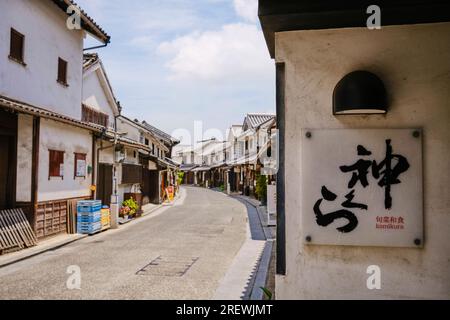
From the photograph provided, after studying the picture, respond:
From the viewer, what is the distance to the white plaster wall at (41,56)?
13.7 metres

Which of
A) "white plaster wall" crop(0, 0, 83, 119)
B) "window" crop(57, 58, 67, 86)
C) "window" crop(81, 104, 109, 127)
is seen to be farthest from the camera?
"window" crop(81, 104, 109, 127)

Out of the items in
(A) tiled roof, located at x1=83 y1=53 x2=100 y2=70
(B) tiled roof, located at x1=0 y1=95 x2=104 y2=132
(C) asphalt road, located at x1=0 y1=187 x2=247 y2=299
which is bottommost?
(C) asphalt road, located at x1=0 y1=187 x2=247 y2=299

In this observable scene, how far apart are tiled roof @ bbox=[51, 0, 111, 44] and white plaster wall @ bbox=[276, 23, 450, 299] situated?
1567 cm

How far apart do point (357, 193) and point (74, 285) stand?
6.68 m

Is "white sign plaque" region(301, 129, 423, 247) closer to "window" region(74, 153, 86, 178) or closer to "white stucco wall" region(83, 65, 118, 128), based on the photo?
"window" region(74, 153, 86, 178)

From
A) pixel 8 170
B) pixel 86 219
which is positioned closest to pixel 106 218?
pixel 86 219

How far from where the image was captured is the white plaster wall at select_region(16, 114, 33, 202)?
13.0 metres

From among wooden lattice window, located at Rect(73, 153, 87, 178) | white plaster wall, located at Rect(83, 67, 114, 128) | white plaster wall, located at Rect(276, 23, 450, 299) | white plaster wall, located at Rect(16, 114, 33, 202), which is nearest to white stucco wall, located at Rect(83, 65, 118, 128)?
white plaster wall, located at Rect(83, 67, 114, 128)

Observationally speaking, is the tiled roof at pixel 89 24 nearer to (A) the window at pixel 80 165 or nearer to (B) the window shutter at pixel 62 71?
(B) the window shutter at pixel 62 71

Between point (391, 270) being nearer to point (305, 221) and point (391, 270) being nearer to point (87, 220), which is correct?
point (305, 221)

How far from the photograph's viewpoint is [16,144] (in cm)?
1284

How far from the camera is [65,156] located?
15.7 meters
